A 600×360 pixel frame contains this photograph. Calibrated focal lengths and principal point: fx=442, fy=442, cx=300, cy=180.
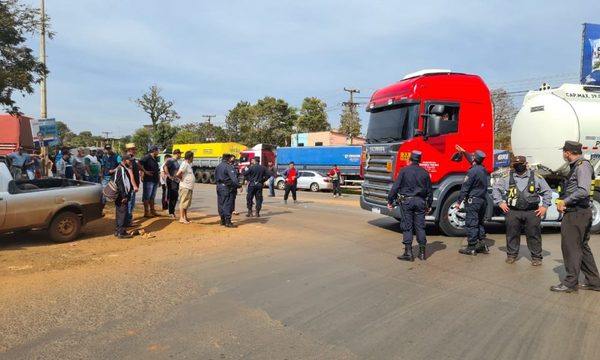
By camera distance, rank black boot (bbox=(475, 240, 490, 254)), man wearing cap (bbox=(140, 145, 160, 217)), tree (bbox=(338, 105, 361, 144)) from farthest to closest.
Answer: tree (bbox=(338, 105, 361, 144))
man wearing cap (bbox=(140, 145, 160, 217))
black boot (bbox=(475, 240, 490, 254))

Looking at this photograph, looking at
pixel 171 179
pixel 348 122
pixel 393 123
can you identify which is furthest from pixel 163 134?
pixel 393 123

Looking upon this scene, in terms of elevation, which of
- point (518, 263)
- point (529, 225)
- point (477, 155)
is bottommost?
point (518, 263)

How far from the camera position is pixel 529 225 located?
7.00 meters

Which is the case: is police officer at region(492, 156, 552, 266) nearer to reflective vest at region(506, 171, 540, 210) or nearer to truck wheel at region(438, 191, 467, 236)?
reflective vest at region(506, 171, 540, 210)

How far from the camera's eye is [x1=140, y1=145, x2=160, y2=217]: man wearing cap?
35.3 ft

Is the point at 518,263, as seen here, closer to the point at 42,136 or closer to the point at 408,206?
the point at 408,206

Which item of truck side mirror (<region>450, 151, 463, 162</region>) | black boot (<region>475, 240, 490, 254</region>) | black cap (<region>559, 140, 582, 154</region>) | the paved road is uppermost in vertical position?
black cap (<region>559, 140, 582, 154</region>)

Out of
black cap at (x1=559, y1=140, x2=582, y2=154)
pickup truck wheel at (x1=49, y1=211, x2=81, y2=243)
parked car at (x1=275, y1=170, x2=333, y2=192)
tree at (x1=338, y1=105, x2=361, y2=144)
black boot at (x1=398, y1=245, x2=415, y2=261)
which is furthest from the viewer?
tree at (x1=338, y1=105, x2=361, y2=144)

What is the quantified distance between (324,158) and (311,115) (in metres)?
23.6

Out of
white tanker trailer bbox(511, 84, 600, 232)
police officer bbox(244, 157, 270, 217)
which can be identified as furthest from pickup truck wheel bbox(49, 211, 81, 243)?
white tanker trailer bbox(511, 84, 600, 232)

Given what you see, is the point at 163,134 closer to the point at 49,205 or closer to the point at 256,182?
the point at 256,182

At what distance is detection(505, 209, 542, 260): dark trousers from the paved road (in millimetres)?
267

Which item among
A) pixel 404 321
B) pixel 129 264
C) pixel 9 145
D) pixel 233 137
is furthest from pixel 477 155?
pixel 233 137

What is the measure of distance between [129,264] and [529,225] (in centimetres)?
628
